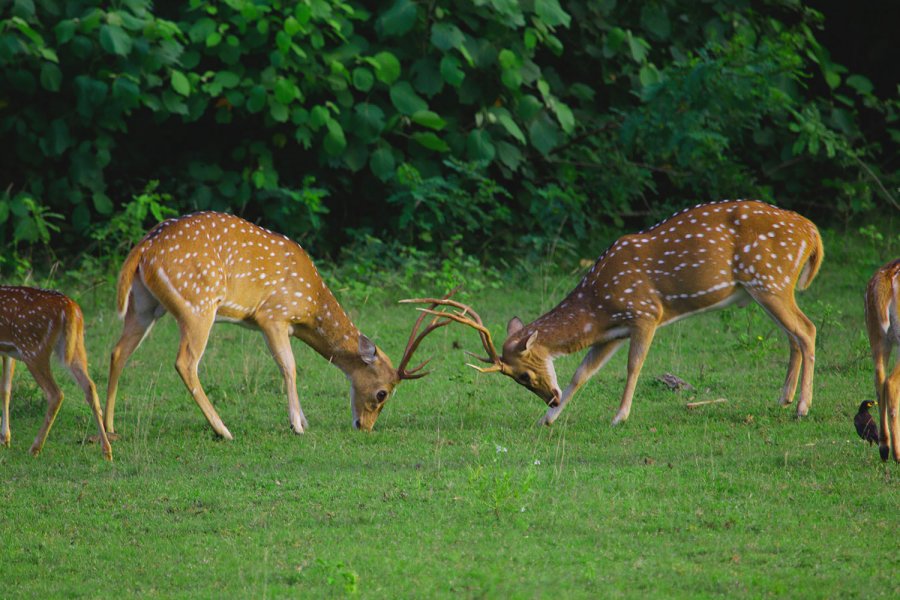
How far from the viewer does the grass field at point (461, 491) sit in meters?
5.59

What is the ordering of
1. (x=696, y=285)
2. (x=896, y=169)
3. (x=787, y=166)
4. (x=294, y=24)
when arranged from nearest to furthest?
(x=696, y=285), (x=294, y=24), (x=787, y=166), (x=896, y=169)

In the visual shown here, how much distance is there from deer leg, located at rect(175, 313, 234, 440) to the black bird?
12.8ft

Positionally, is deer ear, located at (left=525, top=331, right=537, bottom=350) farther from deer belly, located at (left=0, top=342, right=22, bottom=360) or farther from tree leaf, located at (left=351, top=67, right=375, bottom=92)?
tree leaf, located at (left=351, top=67, right=375, bottom=92)

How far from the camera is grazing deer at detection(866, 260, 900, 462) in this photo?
6938mm

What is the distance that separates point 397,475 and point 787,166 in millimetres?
9479

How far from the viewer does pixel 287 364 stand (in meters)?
8.86

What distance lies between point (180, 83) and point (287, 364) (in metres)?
4.63

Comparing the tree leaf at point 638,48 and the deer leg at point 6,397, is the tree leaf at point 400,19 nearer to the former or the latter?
the tree leaf at point 638,48

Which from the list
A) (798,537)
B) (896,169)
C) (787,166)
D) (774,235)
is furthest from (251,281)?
(896,169)

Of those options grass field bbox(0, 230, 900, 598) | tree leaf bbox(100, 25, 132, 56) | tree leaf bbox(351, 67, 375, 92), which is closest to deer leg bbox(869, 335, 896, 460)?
grass field bbox(0, 230, 900, 598)

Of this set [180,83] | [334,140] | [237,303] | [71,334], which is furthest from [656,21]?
[71,334]

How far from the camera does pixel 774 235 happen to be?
8.85 metres

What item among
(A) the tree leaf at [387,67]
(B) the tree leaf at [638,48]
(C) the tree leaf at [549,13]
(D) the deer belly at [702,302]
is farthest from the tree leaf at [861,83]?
(D) the deer belly at [702,302]

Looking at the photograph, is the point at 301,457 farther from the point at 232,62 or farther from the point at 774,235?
the point at 232,62
